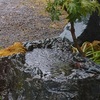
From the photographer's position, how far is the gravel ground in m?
6.62

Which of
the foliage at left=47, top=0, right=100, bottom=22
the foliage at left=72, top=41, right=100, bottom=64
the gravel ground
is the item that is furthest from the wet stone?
the gravel ground

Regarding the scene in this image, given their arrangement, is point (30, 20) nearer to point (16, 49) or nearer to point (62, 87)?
point (16, 49)

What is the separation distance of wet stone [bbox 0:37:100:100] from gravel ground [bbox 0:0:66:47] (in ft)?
7.90

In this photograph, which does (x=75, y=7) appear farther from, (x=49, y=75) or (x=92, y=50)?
(x=92, y=50)

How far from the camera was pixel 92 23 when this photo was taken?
5.04 metres

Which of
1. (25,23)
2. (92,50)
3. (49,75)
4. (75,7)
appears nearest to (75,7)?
(75,7)

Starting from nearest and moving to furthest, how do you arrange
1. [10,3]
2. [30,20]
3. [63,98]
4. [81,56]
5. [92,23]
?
1. [63,98]
2. [81,56]
3. [92,23]
4. [30,20]
5. [10,3]

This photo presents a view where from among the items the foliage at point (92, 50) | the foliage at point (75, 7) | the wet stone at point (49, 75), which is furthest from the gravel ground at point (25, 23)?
the foliage at point (75, 7)

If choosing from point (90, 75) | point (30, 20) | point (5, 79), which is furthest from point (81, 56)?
point (30, 20)

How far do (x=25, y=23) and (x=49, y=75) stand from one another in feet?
Answer: 13.5

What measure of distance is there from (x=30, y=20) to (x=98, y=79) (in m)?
4.37

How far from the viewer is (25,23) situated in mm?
7285

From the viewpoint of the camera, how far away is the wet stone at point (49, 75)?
3.18m

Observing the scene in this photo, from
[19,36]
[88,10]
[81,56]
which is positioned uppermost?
[88,10]
